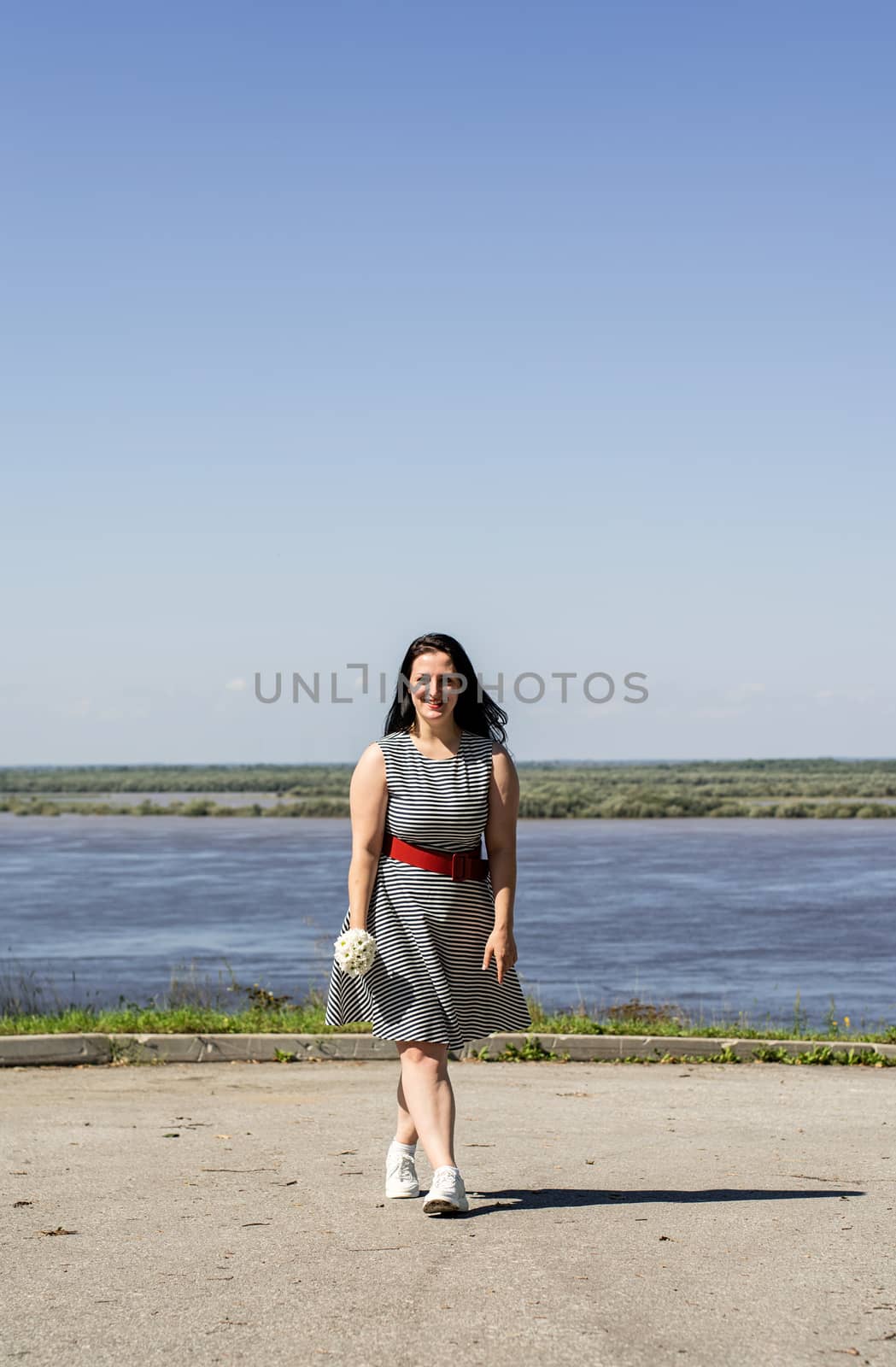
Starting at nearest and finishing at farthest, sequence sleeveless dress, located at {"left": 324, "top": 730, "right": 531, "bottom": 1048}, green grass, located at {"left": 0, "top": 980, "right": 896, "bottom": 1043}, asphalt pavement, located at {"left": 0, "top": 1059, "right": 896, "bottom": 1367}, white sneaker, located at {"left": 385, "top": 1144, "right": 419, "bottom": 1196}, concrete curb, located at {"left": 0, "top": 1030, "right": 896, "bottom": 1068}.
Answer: asphalt pavement, located at {"left": 0, "top": 1059, "right": 896, "bottom": 1367} < sleeveless dress, located at {"left": 324, "top": 730, "right": 531, "bottom": 1048} < white sneaker, located at {"left": 385, "top": 1144, "right": 419, "bottom": 1196} < concrete curb, located at {"left": 0, "top": 1030, "right": 896, "bottom": 1068} < green grass, located at {"left": 0, "top": 980, "right": 896, "bottom": 1043}

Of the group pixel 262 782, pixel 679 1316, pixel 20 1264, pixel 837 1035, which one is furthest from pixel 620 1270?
pixel 262 782

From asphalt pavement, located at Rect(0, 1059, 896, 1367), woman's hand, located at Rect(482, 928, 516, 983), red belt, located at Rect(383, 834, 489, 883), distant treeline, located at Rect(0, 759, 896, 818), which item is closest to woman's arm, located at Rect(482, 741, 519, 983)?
woman's hand, located at Rect(482, 928, 516, 983)

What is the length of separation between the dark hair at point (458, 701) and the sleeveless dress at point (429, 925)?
192mm

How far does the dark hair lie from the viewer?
5855 mm

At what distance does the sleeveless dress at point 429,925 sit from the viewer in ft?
18.4

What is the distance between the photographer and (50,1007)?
14414 millimetres

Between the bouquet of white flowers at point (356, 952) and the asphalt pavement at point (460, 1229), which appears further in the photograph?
the bouquet of white flowers at point (356, 952)

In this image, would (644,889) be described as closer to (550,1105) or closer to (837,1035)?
(837,1035)

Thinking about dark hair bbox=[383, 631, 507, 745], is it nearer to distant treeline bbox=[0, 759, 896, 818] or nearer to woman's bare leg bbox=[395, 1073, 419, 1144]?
woman's bare leg bbox=[395, 1073, 419, 1144]

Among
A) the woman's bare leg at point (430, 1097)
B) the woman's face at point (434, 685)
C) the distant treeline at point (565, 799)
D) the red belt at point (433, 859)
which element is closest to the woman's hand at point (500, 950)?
the red belt at point (433, 859)

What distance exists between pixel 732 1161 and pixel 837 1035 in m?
4.25

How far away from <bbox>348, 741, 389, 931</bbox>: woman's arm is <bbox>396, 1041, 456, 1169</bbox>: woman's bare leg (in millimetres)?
504

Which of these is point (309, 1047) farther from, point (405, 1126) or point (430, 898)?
point (430, 898)

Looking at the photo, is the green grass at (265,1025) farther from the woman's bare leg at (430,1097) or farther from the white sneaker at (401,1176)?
the woman's bare leg at (430,1097)
